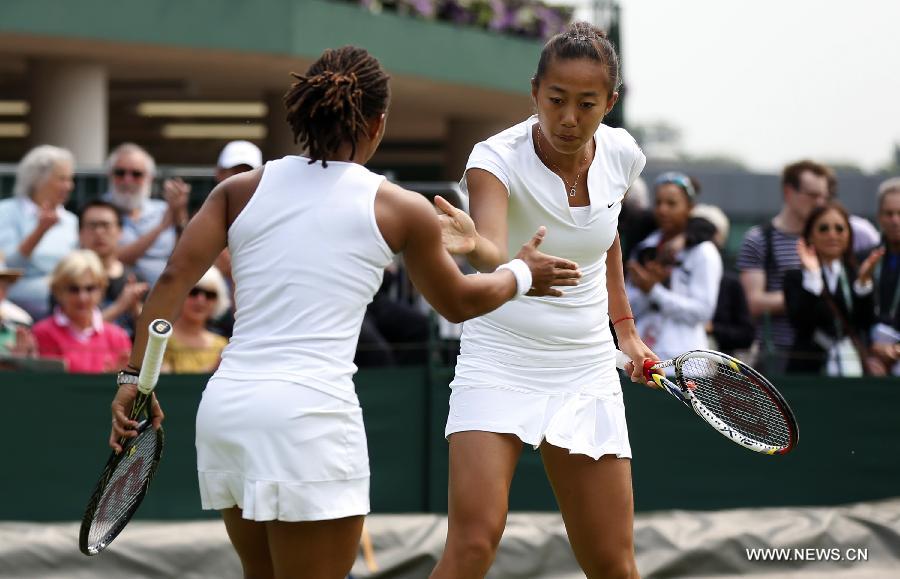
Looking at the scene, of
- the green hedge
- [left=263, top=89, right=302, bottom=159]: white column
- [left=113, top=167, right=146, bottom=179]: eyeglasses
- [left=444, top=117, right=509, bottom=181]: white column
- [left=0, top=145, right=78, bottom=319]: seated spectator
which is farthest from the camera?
[left=444, top=117, right=509, bottom=181]: white column

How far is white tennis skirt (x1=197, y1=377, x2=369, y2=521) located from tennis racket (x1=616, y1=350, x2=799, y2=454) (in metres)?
1.41

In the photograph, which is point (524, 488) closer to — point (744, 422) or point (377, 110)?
point (744, 422)

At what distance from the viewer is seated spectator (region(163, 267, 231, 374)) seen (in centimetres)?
761

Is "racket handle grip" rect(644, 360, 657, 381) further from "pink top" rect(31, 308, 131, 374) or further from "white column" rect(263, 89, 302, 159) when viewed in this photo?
"white column" rect(263, 89, 302, 159)

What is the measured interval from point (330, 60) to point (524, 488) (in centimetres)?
422

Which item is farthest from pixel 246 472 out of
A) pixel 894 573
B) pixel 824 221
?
pixel 824 221

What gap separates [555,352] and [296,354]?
1209 mm

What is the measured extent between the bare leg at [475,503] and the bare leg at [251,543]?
2.18ft

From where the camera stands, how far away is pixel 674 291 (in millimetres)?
8078

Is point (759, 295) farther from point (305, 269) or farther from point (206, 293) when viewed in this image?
point (305, 269)

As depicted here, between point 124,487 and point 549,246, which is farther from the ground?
point 549,246

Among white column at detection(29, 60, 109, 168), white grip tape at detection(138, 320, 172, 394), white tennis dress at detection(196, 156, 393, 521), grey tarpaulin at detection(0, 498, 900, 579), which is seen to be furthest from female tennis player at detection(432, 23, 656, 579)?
white column at detection(29, 60, 109, 168)

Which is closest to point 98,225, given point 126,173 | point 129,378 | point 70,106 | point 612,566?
point 126,173

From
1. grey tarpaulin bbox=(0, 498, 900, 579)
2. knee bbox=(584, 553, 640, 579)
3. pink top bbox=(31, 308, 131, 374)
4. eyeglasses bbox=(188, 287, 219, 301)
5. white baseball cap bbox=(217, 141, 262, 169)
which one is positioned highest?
white baseball cap bbox=(217, 141, 262, 169)
